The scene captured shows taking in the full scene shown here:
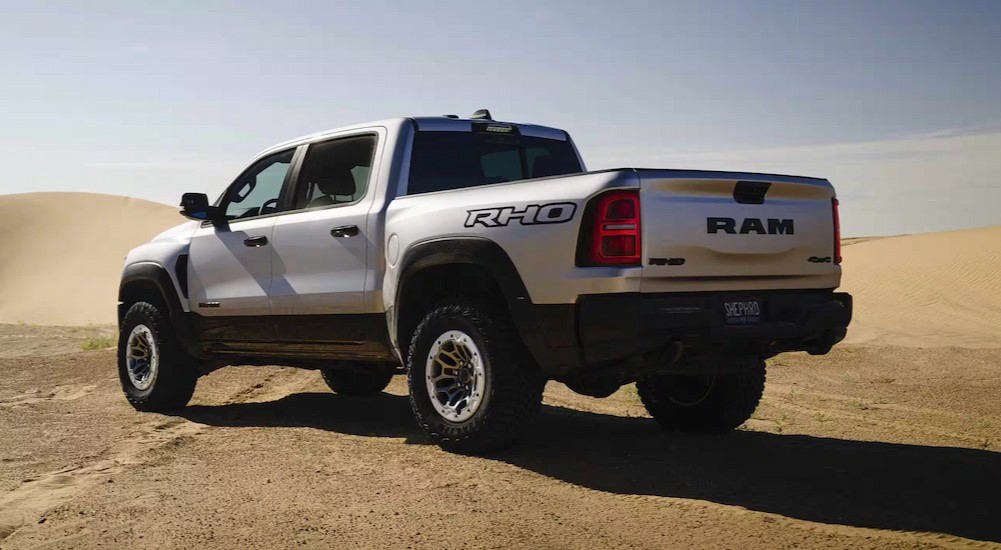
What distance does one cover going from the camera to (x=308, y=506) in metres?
4.85

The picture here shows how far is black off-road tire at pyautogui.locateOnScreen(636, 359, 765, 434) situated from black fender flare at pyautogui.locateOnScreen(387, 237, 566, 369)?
54.1 inches

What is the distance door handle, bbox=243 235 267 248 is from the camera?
7.31 m

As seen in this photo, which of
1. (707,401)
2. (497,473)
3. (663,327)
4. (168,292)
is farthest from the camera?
(168,292)

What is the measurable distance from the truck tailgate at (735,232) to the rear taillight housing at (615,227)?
0.05 m

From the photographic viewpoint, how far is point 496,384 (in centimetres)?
562

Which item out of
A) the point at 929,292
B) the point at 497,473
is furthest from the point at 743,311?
the point at 929,292

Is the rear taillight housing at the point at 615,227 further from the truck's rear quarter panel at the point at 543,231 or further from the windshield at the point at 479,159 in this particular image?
the windshield at the point at 479,159

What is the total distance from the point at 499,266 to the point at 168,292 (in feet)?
12.4

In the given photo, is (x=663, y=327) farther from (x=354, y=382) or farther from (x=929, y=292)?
(x=929, y=292)

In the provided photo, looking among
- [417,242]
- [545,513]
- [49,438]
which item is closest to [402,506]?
[545,513]

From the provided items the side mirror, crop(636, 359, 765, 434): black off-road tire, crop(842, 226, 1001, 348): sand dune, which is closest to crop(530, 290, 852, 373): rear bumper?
crop(636, 359, 765, 434): black off-road tire

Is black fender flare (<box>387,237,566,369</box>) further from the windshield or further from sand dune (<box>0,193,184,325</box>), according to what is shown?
sand dune (<box>0,193,184,325</box>)

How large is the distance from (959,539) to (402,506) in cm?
236

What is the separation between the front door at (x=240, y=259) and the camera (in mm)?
7406
